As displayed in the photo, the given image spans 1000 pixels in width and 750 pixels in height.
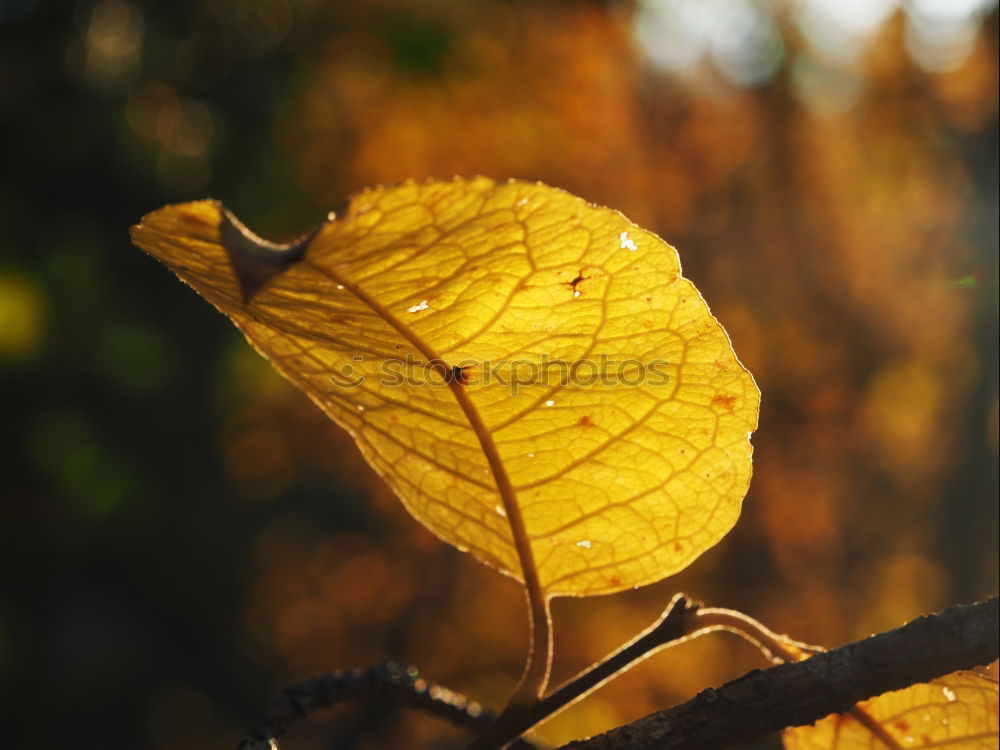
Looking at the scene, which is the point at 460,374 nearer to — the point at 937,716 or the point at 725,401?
the point at 725,401

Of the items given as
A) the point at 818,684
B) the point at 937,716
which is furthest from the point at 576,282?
the point at 937,716

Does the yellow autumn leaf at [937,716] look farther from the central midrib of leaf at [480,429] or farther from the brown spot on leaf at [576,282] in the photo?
the brown spot on leaf at [576,282]

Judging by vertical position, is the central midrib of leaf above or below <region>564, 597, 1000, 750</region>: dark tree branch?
above

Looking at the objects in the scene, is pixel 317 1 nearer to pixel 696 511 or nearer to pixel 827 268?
pixel 827 268

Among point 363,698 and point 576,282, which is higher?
point 576,282

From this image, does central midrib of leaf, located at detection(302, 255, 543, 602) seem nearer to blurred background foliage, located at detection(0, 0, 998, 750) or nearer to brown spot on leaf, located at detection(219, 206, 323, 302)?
brown spot on leaf, located at detection(219, 206, 323, 302)

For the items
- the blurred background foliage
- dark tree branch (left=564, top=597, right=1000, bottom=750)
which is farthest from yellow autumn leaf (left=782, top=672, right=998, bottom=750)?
the blurred background foliage

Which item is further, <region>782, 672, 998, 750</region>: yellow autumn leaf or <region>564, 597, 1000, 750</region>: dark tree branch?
<region>782, 672, 998, 750</region>: yellow autumn leaf

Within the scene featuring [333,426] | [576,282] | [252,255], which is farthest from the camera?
[333,426]
